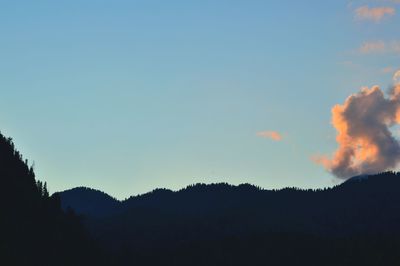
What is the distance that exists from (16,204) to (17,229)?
705 inches

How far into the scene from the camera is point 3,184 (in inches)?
7854

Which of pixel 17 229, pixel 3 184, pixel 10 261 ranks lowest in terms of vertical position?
pixel 10 261

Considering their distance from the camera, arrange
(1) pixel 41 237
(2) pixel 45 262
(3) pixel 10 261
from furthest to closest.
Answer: (1) pixel 41 237
(2) pixel 45 262
(3) pixel 10 261

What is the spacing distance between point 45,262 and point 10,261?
27.8 meters

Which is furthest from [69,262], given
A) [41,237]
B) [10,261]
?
[10,261]

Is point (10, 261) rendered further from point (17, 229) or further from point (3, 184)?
point (3, 184)

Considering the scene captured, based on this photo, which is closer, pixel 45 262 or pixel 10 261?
pixel 10 261

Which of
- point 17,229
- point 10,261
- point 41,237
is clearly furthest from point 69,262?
point 10,261

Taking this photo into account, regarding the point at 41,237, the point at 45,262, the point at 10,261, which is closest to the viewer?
the point at 10,261

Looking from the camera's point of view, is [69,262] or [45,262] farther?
[69,262]

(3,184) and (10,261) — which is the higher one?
(3,184)

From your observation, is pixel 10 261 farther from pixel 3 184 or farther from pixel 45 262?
Answer: pixel 3 184

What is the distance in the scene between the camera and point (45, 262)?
182 m

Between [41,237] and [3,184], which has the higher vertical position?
[3,184]
